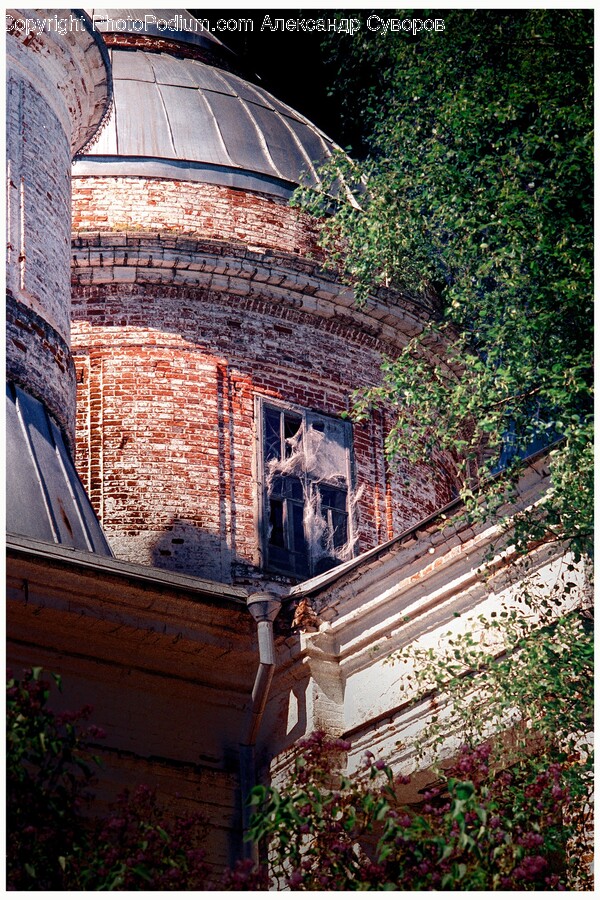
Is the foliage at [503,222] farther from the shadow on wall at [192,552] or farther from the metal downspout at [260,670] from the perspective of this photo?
the shadow on wall at [192,552]

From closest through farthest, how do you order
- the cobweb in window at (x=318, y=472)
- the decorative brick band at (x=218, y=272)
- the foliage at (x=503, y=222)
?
the foliage at (x=503, y=222) → the cobweb in window at (x=318, y=472) → the decorative brick band at (x=218, y=272)

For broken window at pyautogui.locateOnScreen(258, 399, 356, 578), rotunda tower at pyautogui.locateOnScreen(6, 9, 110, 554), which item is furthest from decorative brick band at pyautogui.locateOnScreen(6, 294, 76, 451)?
broken window at pyautogui.locateOnScreen(258, 399, 356, 578)

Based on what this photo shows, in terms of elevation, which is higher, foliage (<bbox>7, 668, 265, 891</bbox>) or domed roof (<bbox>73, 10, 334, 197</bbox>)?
domed roof (<bbox>73, 10, 334, 197</bbox>)

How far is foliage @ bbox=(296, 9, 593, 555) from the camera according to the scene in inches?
346

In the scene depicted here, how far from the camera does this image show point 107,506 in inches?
535

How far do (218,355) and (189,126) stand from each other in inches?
117

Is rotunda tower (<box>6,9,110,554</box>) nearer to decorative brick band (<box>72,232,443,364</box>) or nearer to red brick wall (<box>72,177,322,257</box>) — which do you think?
decorative brick band (<box>72,232,443,364</box>)

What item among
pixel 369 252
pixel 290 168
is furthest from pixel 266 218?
pixel 369 252

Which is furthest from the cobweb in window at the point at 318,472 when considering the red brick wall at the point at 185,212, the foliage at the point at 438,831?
the foliage at the point at 438,831

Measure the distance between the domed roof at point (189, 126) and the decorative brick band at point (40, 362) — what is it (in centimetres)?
415

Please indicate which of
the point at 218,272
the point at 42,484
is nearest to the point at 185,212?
the point at 218,272

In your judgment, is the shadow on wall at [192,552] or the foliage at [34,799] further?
the shadow on wall at [192,552]

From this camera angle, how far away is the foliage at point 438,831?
23.2 feet

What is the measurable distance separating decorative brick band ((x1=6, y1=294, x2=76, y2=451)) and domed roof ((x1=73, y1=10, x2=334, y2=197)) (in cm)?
415
